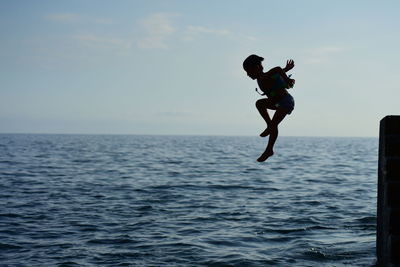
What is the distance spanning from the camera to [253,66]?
5.45m

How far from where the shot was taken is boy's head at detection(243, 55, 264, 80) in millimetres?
5430

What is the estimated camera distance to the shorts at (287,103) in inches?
217

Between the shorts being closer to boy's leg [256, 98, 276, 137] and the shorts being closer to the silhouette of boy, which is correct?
the silhouette of boy

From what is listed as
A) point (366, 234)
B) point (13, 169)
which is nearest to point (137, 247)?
point (366, 234)

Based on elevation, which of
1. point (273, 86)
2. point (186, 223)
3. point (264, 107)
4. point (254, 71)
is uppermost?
point (254, 71)

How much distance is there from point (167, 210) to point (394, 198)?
14.9 metres

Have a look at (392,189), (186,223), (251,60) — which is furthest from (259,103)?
(186,223)

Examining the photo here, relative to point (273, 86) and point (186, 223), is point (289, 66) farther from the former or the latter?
point (186, 223)

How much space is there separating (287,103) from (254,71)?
1.60 ft

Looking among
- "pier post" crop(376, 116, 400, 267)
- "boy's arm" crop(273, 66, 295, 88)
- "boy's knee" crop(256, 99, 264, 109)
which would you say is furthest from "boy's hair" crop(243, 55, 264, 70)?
"pier post" crop(376, 116, 400, 267)

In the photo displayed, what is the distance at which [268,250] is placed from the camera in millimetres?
15477

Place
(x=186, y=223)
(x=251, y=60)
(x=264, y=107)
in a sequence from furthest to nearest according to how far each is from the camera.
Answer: (x=186, y=223) < (x=264, y=107) < (x=251, y=60)

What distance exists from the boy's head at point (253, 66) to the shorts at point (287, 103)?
38cm

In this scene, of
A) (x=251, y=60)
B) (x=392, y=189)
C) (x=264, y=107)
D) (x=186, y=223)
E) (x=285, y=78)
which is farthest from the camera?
(x=186, y=223)
